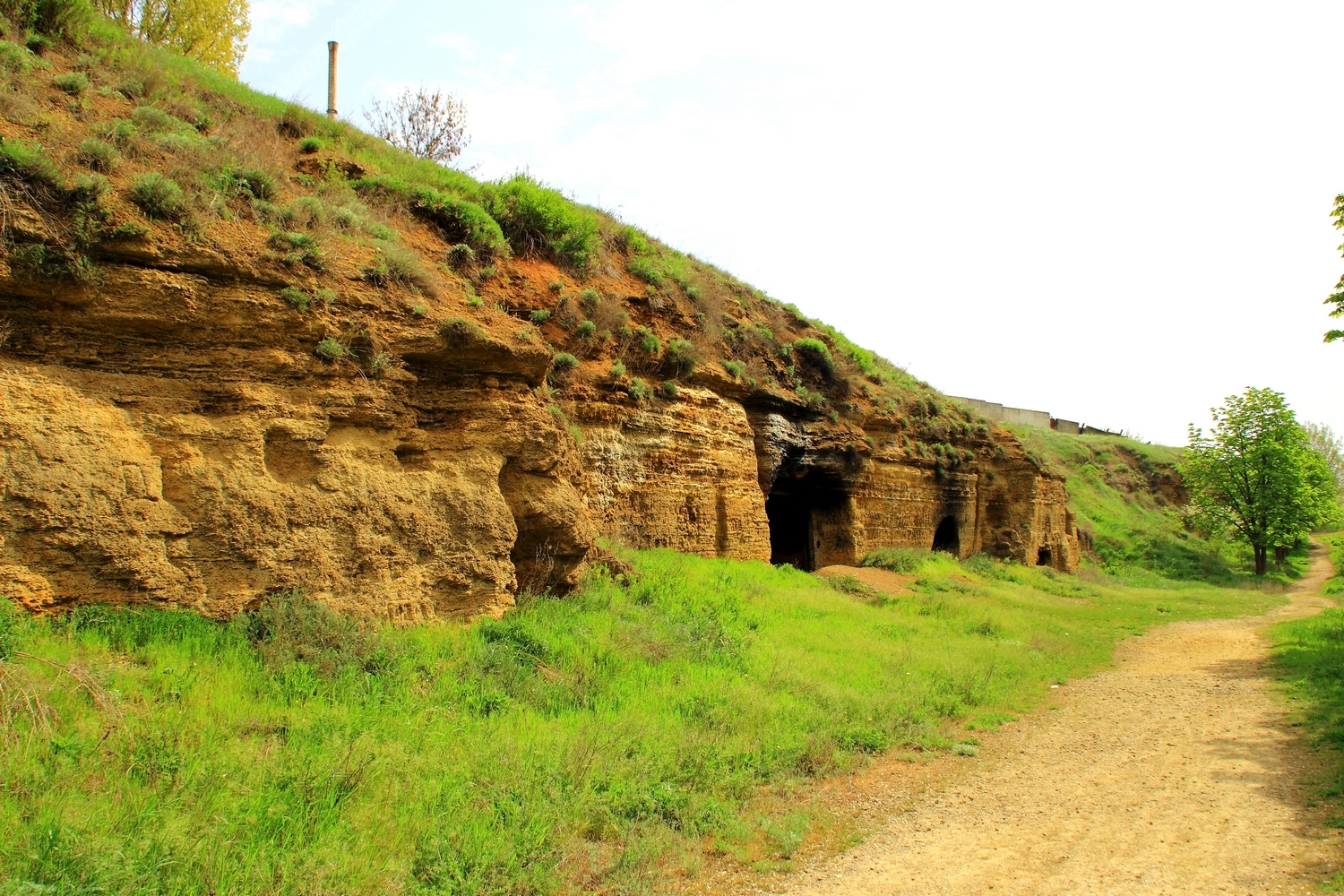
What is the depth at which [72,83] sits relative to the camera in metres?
8.96

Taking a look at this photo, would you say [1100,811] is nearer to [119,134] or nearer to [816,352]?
[119,134]

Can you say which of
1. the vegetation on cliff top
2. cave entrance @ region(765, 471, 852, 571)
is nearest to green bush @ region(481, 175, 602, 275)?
the vegetation on cliff top

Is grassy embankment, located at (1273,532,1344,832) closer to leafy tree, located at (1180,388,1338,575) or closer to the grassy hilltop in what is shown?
the grassy hilltop

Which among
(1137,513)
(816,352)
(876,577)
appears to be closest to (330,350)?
(876,577)

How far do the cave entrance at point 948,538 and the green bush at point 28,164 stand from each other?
24.0 meters

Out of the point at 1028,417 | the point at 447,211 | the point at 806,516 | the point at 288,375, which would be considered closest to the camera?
the point at 288,375

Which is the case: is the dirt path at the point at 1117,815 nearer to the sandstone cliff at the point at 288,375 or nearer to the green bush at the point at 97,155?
the sandstone cliff at the point at 288,375

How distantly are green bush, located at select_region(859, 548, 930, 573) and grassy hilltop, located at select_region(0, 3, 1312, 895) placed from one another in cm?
416

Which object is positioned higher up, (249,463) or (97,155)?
(97,155)

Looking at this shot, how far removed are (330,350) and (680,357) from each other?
895 cm

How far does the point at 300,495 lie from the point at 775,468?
13.2 m

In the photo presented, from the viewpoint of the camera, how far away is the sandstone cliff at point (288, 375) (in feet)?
22.0

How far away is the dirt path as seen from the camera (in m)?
5.09

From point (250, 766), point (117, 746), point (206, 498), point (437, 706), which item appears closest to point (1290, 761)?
point (437, 706)
